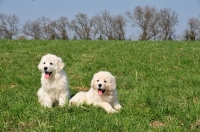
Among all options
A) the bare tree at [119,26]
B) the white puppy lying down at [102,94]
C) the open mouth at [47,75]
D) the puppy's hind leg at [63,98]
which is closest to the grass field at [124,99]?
the white puppy lying down at [102,94]

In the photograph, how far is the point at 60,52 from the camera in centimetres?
1488

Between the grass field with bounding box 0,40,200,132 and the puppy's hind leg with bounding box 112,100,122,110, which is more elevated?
the grass field with bounding box 0,40,200,132

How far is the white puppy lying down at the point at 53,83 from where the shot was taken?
5.86 meters

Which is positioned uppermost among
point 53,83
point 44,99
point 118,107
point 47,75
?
point 47,75

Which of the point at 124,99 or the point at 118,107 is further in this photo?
the point at 124,99

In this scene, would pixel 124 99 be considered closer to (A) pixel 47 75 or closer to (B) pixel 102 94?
(B) pixel 102 94

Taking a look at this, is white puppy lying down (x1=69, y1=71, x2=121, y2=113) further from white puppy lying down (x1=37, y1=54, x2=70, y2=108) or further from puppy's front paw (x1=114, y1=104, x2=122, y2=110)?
white puppy lying down (x1=37, y1=54, x2=70, y2=108)

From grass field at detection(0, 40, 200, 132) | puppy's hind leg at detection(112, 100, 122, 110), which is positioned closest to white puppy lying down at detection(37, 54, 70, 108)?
grass field at detection(0, 40, 200, 132)

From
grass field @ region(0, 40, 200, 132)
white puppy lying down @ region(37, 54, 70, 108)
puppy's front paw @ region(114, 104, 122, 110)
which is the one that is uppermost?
white puppy lying down @ region(37, 54, 70, 108)

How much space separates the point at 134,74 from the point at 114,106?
12.2 feet

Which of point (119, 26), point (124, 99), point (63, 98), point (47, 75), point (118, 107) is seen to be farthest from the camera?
point (119, 26)

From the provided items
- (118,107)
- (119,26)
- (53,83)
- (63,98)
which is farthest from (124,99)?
(119,26)

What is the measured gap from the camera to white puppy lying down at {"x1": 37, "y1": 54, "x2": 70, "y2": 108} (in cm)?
586

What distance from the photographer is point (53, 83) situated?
19.3ft
